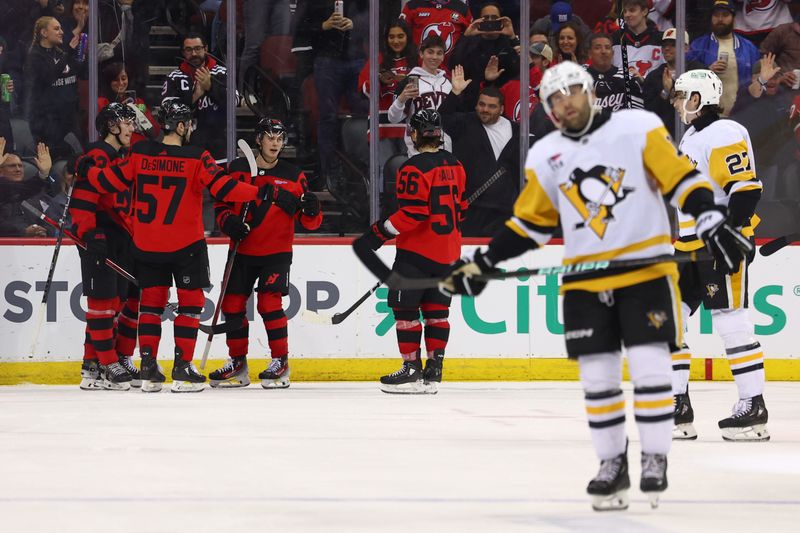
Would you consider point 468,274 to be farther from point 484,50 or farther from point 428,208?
point 484,50

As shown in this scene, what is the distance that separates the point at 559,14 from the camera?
8.87 metres

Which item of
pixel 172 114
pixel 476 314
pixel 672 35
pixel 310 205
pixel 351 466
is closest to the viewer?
pixel 351 466

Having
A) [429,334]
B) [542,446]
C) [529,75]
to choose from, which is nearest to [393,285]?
[542,446]

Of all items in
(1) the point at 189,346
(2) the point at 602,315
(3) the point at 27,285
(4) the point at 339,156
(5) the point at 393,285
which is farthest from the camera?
(4) the point at 339,156

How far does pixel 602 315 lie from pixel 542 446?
158 cm

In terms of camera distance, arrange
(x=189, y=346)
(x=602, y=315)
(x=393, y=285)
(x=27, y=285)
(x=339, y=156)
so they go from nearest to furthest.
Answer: (x=602, y=315)
(x=393, y=285)
(x=189, y=346)
(x=27, y=285)
(x=339, y=156)

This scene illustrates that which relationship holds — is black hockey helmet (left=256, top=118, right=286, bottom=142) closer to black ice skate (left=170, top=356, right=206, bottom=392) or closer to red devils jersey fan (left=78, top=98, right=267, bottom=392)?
red devils jersey fan (left=78, top=98, right=267, bottom=392)

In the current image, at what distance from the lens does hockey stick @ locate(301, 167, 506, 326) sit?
7793mm

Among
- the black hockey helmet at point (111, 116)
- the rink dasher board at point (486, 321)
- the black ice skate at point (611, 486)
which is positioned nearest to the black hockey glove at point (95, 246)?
the black hockey helmet at point (111, 116)

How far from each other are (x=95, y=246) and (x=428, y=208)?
1.74 m

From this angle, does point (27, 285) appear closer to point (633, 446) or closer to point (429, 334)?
point (429, 334)

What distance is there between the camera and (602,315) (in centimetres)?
395

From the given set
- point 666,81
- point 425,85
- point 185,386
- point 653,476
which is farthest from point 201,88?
point 653,476

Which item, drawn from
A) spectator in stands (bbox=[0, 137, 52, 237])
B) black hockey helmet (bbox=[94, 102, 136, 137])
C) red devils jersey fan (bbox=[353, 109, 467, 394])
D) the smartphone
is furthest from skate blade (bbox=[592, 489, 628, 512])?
the smartphone
